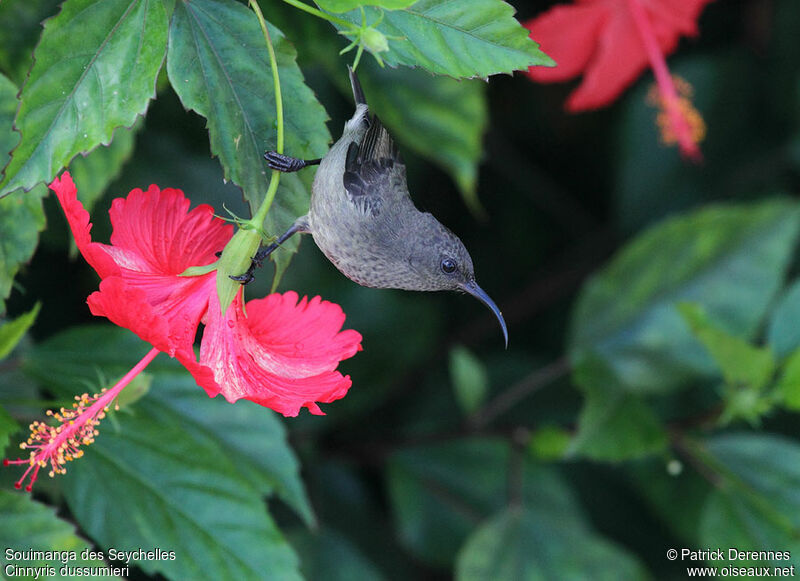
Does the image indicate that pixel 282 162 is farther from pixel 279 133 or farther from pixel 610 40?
pixel 610 40

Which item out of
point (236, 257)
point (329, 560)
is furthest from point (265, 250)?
point (329, 560)

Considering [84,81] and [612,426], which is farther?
[612,426]

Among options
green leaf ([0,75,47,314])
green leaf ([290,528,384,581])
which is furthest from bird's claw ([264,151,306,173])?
green leaf ([290,528,384,581])

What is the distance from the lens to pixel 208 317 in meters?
0.61

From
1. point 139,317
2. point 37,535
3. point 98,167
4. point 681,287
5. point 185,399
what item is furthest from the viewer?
point 681,287

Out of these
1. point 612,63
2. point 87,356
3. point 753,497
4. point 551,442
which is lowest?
point 753,497

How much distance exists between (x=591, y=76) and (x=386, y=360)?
0.78 metres

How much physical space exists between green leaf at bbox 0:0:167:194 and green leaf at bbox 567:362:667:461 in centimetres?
80

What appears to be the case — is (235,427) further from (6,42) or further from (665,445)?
(665,445)

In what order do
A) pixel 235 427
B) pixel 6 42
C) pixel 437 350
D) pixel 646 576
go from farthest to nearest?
pixel 437 350 → pixel 646 576 → pixel 235 427 → pixel 6 42

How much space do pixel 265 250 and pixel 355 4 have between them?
187 mm

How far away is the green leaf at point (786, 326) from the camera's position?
4.27 ft

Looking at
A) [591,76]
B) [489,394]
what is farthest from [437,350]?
[591,76]

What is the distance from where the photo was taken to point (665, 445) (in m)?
1.23
